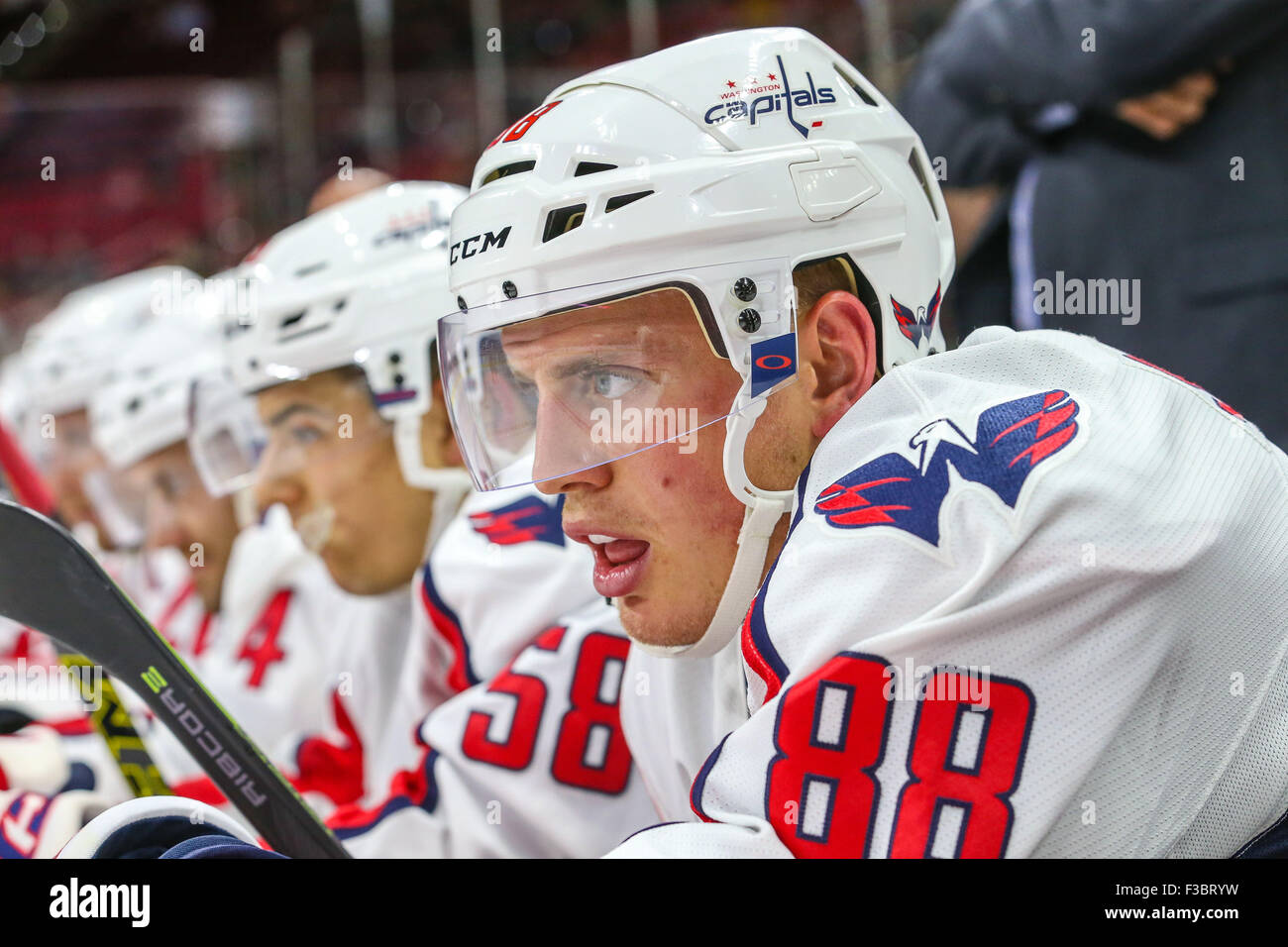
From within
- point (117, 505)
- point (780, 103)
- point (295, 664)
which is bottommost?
point (295, 664)

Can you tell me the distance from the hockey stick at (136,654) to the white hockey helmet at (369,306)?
2.39ft

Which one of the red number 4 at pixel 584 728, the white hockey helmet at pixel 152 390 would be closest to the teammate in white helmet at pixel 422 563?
the red number 4 at pixel 584 728

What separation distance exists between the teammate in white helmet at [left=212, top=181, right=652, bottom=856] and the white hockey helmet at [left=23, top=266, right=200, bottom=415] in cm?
131

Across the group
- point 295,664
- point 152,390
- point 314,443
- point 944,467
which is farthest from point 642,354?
point 152,390

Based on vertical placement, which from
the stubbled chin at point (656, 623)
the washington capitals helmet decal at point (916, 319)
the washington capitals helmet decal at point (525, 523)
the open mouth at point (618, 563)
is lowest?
the washington capitals helmet decal at point (525, 523)

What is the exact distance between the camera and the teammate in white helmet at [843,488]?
0.80m

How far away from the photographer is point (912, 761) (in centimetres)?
80

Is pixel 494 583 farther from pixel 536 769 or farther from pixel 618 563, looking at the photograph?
pixel 618 563

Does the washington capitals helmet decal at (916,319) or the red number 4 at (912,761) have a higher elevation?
the washington capitals helmet decal at (916,319)

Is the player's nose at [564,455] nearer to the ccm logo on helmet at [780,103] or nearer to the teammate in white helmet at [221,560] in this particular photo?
the ccm logo on helmet at [780,103]

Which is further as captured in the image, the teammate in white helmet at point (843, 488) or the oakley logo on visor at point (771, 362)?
the oakley logo on visor at point (771, 362)

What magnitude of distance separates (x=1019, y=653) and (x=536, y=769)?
756 mm

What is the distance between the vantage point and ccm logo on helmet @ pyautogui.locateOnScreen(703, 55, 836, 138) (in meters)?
1.08
